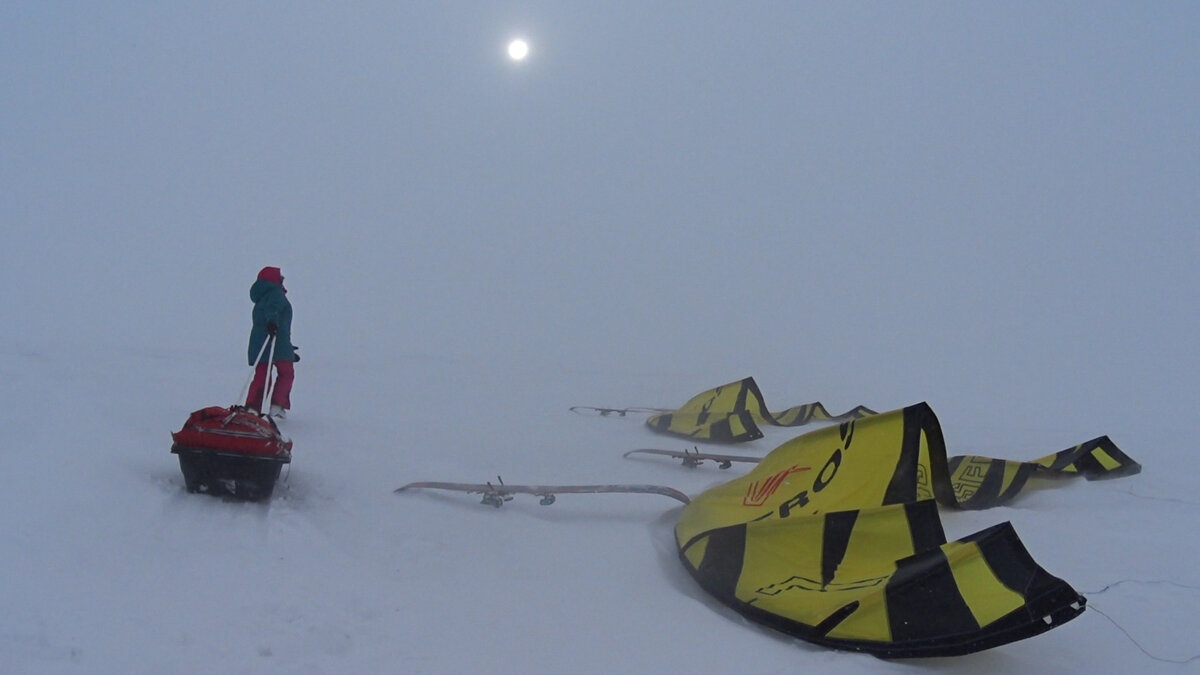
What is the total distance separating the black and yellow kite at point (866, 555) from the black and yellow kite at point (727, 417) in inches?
162

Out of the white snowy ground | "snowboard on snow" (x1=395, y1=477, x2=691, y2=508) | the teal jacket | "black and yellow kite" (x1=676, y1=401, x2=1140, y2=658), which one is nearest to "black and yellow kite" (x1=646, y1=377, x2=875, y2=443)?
the white snowy ground

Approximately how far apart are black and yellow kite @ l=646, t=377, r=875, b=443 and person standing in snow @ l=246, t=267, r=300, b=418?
183 inches

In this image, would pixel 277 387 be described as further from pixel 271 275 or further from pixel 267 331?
pixel 271 275

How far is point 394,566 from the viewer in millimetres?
3434

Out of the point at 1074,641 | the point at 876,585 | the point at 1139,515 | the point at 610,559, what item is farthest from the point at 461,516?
the point at 1139,515

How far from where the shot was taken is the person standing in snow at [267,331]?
5.89m

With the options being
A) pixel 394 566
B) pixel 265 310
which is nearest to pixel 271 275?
pixel 265 310

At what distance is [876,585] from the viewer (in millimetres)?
2605

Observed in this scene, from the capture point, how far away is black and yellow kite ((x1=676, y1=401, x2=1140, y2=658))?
7.66 feet

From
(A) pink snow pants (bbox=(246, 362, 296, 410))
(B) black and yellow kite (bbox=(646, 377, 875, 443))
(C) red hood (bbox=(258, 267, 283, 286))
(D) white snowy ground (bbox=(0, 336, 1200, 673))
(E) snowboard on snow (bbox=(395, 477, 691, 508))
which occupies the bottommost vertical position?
(D) white snowy ground (bbox=(0, 336, 1200, 673))

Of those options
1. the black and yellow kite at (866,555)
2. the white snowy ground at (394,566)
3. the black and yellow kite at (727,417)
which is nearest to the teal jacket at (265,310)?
the white snowy ground at (394,566)

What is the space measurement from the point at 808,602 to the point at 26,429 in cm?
457

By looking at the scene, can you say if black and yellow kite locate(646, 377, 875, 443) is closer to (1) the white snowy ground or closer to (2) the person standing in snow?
(1) the white snowy ground

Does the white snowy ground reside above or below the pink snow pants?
below
